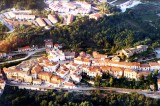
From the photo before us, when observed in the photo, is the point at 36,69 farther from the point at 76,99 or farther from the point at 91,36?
the point at 91,36

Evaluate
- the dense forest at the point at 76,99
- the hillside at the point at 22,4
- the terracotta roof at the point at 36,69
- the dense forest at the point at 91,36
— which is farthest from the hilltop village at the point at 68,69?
the hillside at the point at 22,4

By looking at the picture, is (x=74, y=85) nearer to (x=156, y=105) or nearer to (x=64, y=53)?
(x=64, y=53)

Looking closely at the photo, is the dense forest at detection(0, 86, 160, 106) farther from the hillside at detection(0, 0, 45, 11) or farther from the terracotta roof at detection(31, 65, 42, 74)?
the hillside at detection(0, 0, 45, 11)

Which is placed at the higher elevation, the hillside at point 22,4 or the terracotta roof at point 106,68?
the hillside at point 22,4

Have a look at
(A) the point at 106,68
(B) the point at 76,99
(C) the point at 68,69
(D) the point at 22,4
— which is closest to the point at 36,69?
(C) the point at 68,69

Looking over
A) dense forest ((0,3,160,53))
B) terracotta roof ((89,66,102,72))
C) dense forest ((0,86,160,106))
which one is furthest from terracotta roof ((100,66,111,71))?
dense forest ((0,3,160,53))

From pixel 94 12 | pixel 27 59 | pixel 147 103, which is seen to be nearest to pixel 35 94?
pixel 27 59

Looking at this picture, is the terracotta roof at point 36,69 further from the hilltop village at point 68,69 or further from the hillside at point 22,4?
the hillside at point 22,4
